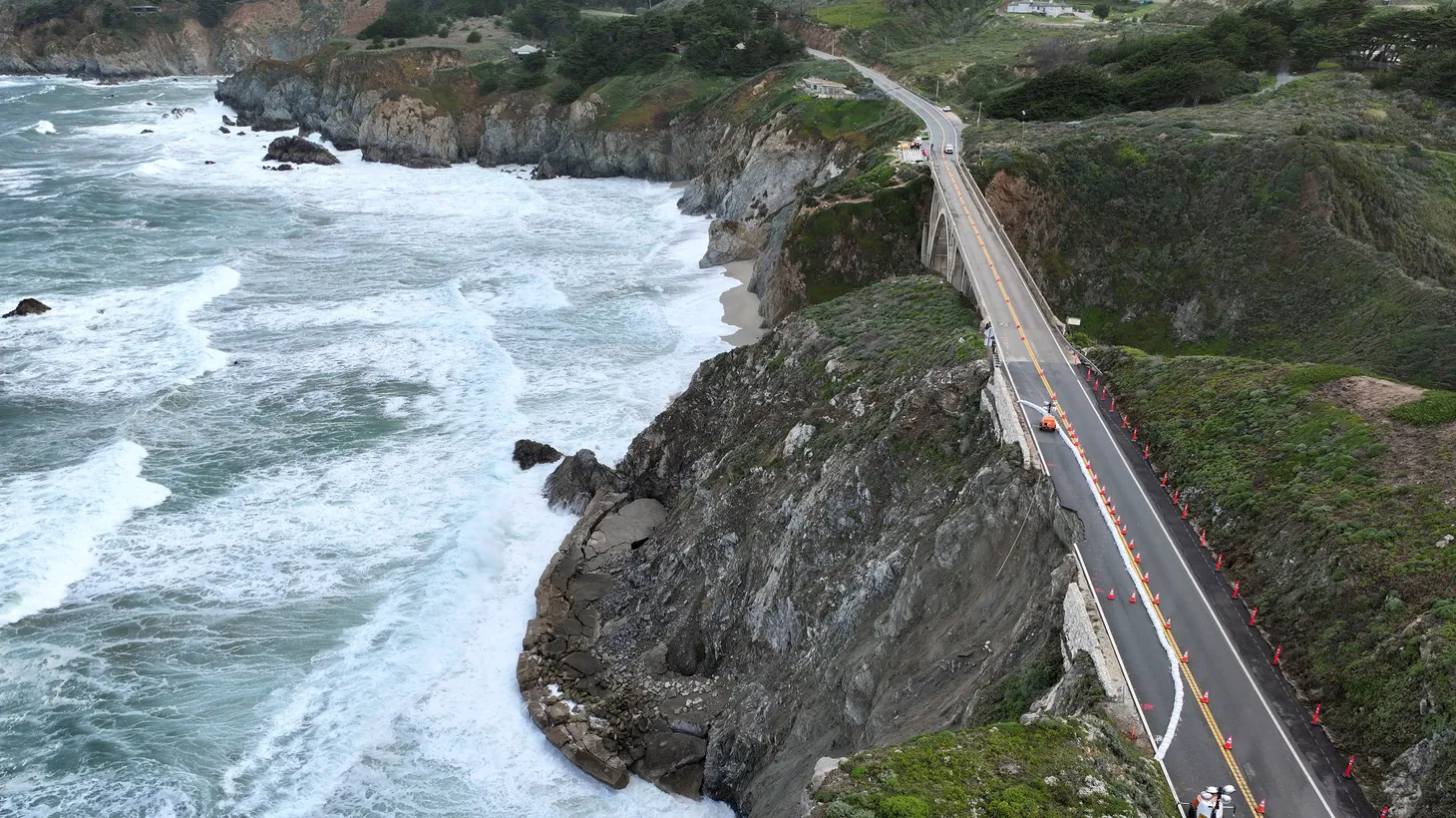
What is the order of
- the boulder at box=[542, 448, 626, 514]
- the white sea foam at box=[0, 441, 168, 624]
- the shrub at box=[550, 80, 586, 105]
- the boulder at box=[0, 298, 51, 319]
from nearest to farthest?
the white sea foam at box=[0, 441, 168, 624], the boulder at box=[542, 448, 626, 514], the boulder at box=[0, 298, 51, 319], the shrub at box=[550, 80, 586, 105]

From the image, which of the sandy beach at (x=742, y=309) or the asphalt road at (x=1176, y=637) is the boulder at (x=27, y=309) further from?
the asphalt road at (x=1176, y=637)

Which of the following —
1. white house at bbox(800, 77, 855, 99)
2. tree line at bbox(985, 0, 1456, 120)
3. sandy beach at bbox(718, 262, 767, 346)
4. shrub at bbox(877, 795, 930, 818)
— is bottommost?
sandy beach at bbox(718, 262, 767, 346)

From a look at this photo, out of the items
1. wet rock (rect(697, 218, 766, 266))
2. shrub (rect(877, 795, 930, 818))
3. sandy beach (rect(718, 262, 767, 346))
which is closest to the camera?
shrub (rect(877, 795, 930, 818))

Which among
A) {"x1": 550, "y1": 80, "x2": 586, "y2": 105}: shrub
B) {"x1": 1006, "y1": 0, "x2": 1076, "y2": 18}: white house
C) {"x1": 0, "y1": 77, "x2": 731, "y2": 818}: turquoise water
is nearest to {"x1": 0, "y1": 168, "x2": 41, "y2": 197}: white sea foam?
{"x1": 0, "y1": 77, "x2": 731, "y2": 818}: turquoise water

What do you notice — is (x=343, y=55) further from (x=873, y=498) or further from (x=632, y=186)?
(x=873, y=498)

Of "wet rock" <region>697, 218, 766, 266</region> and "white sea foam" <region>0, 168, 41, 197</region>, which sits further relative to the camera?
"white sea foam" <region>0, 168, 41, 197</region>

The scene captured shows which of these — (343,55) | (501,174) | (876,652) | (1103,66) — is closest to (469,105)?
(501,174)

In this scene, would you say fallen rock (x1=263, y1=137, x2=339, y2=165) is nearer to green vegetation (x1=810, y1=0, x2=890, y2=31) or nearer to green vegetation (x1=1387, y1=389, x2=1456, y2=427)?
green vegetation (x1=810, y1=0, x2=890, y2=31)

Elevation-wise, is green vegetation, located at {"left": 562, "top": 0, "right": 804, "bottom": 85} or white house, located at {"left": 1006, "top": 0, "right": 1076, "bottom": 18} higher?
white house, located at {"left": 1006, "top": 0, "right": 1076, "bottom": 18}
